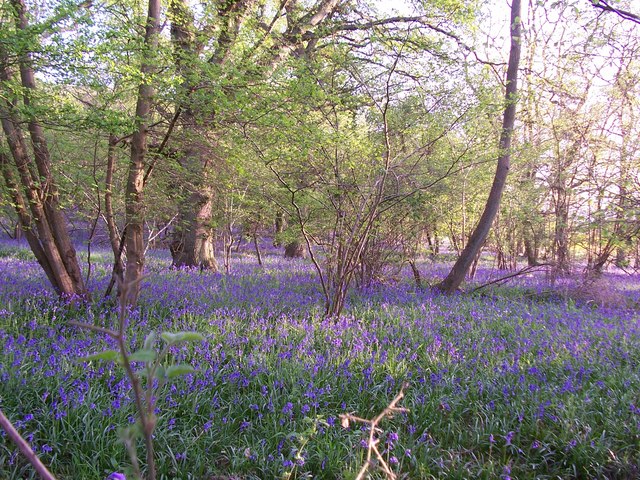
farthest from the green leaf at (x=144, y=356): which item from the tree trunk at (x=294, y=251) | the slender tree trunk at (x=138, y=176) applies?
the tree trunk at (x=294, y=251)

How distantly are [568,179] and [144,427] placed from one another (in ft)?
39.4

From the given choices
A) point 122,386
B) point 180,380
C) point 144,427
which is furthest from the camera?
point 180,380

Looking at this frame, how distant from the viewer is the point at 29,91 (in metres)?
3.96

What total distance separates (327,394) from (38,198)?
4.45 m

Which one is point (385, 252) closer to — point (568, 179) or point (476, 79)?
point (476, 79)

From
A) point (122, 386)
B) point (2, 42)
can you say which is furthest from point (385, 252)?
point (2, 42)

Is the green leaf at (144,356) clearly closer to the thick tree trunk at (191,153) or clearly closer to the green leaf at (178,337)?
the green leaf at (178,337)

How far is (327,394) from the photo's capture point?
3.59m

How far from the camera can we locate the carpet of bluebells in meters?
2.79

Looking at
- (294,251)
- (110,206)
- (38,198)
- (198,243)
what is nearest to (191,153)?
(110,206)

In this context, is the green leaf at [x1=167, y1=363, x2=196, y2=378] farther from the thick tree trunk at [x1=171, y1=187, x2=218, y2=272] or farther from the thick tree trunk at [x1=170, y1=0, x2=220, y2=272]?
the thick tree trunk at [x1=171, y1=187, x2=218, y2=272]

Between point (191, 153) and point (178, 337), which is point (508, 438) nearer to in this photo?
point (178, 337)

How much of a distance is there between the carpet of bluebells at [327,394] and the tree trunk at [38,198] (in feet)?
1.42

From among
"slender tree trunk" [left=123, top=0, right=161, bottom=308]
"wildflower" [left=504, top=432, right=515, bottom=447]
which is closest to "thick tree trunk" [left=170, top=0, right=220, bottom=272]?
"slender tree trunk" [left=123, top=0, right=161, bottom=308]
